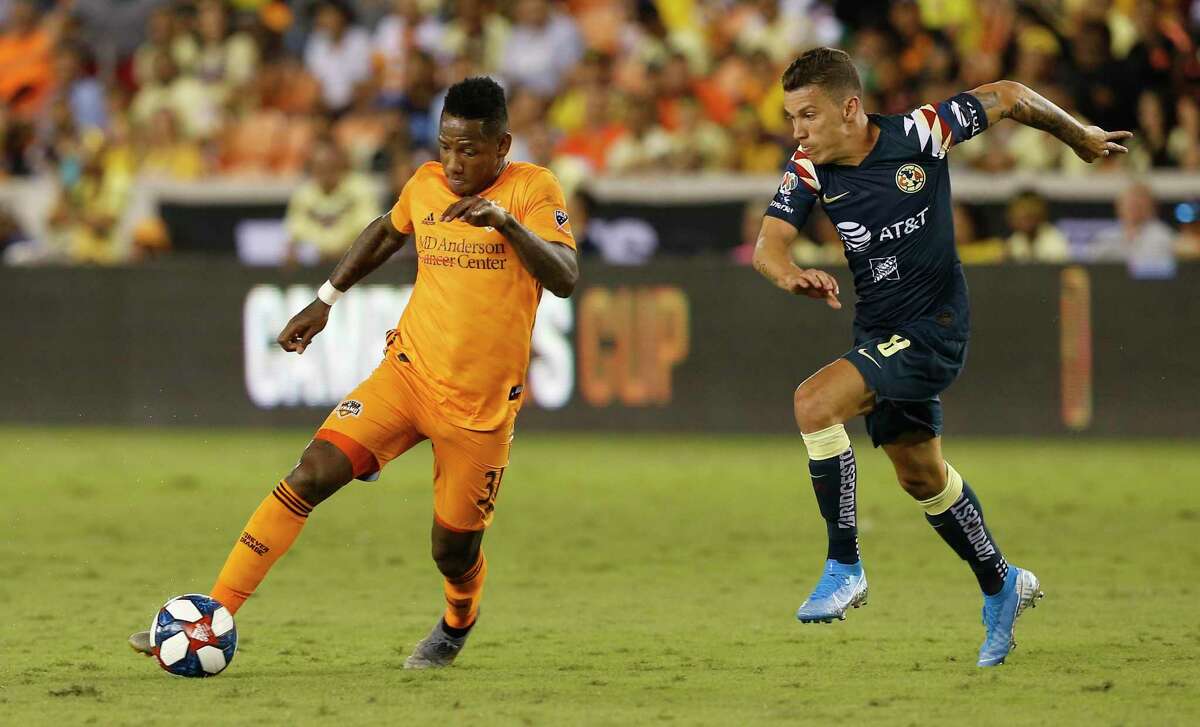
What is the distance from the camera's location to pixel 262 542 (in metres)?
6.56

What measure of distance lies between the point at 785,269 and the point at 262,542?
210cm

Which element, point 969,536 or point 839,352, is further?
point 839,352

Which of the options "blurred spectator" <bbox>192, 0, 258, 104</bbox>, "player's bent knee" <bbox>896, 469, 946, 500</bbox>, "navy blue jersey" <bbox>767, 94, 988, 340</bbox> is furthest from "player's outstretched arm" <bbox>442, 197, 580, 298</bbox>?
"blurred spectator" <bbox>192, 0, 258, 104</bbox>

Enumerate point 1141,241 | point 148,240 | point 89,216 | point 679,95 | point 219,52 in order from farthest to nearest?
point 219,52
point 679,95
point 89,216
point 148,240
point 1141,241

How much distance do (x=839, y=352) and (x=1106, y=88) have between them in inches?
140

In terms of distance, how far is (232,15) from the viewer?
66.4 feet

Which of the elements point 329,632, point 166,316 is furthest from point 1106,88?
point 329,632

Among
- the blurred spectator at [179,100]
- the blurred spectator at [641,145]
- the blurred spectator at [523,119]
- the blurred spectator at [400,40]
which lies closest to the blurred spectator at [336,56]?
the blurred spectator at [400,40]

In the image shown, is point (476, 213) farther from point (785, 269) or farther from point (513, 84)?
point (513, 84)

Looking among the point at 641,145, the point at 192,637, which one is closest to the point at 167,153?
the point at 641,145

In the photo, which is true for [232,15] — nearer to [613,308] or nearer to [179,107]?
[179,107]

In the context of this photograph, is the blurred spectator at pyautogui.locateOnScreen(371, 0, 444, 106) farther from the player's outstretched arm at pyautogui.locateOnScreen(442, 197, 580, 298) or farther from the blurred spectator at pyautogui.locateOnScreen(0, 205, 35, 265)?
the player's outstretched arm at pyautogui.locateOnScreen(442, 197, 580, 298)

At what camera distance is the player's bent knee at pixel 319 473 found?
6516 mm

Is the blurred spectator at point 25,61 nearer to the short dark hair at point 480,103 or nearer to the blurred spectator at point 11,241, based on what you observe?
the blurred spectator at point 11,241
